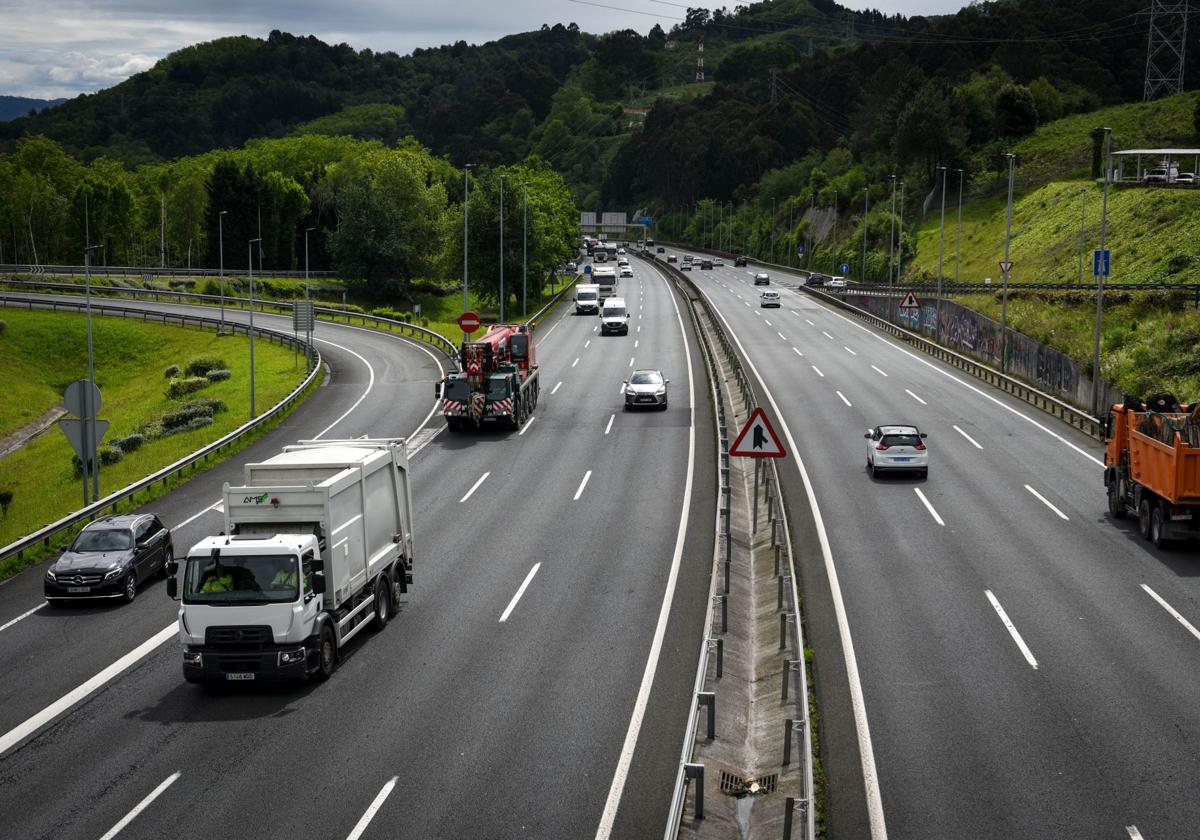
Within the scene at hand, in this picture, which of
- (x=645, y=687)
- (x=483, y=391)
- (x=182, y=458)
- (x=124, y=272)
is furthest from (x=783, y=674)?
(x=124, y=272)

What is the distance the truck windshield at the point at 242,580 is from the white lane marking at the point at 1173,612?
48.2 ft

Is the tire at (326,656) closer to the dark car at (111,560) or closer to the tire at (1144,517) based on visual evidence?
the dark car at (111,560)

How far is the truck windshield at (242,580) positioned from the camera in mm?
17281

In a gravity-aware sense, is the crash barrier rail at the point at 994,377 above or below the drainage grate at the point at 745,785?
above

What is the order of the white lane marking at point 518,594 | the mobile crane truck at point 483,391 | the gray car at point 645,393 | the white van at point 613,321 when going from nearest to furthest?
1. the white lane marking at point 518,594
2. the mobile crane truck at point 483,391
3. the gray car at point 645,393
4. the white van at point 613,321

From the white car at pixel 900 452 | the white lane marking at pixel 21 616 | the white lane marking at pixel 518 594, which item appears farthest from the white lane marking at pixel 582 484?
the white lane marking at pixel 21 616

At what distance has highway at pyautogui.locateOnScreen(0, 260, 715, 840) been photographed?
539 inches

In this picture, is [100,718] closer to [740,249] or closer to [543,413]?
[543,413]

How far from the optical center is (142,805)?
13852 mm

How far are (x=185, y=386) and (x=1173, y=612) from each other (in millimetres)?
51141

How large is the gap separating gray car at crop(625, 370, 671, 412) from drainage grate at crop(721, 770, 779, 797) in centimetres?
3108

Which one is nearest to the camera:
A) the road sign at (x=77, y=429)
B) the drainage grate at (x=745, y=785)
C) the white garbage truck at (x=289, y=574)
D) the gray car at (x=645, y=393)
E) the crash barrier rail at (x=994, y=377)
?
the drainage grate at (x=745, y=785)

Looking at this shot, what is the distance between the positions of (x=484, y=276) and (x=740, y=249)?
9814 centimetres

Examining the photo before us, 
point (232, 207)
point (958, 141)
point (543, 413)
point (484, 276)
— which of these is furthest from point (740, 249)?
point (543, 413)
